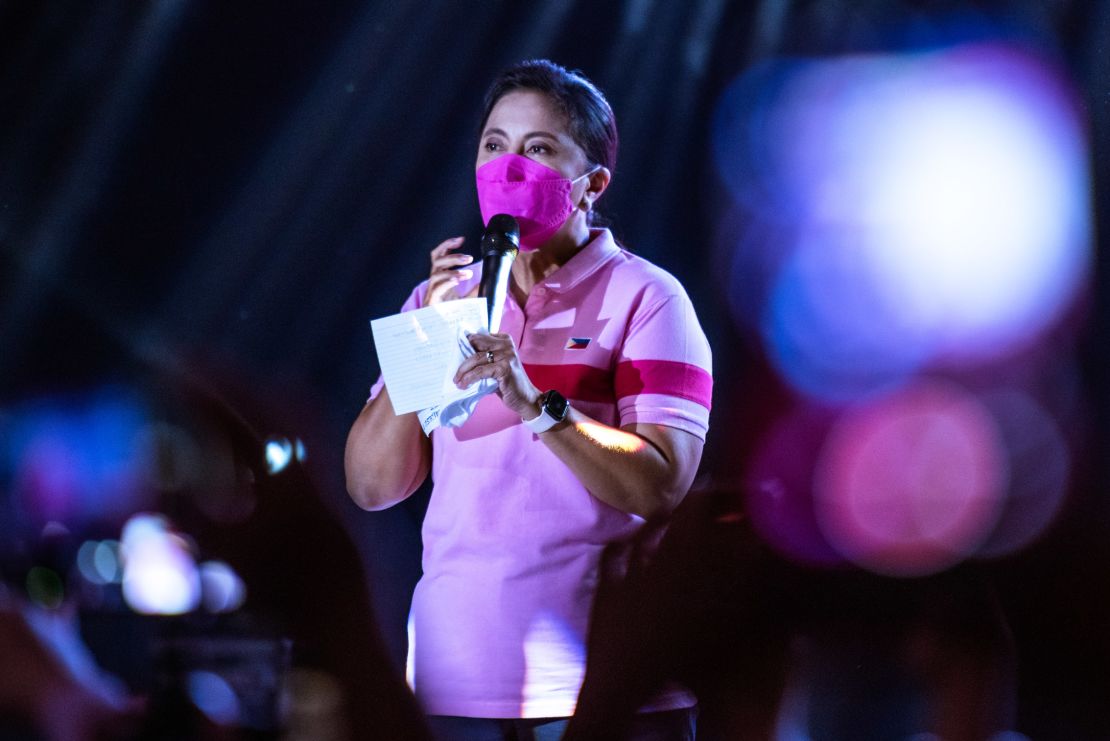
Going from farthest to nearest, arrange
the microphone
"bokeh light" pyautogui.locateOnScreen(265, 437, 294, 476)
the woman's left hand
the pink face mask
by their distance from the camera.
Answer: the pink face mask → the microphone → the woman's left hand → "bokeh light" pyautogui.locateOnScreen(265, 437, 294, 476)

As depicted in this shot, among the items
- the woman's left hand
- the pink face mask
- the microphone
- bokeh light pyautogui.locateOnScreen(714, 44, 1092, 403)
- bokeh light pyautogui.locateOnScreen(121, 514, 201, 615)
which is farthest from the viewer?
bokeh light pyautogui.locateOnScreen(714, 44, 1092, 403)

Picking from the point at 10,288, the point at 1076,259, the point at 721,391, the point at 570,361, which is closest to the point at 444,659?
the point at 570,361

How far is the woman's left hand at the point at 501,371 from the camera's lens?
1348mm

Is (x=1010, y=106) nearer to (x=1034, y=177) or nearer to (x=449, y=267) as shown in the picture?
(x=1034, y=177)

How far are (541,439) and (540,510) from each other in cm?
11

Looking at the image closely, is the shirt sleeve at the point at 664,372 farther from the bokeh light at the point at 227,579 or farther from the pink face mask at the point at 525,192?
the bokeh light at the point at 227,579

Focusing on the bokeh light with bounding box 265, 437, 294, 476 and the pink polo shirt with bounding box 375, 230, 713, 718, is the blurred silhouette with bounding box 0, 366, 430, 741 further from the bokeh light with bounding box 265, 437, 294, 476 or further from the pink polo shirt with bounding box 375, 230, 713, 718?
the pink polo shirt with bounding box 375, 230, 713, 718

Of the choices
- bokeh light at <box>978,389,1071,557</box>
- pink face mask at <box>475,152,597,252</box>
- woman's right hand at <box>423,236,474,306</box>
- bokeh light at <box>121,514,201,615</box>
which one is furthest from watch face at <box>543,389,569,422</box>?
bokeh light at <box>978,389,1071,557</box>

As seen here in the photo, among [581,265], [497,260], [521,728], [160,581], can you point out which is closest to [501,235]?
[497,260]

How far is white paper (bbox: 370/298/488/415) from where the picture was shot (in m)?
1.39

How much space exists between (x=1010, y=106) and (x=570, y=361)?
1577 mm

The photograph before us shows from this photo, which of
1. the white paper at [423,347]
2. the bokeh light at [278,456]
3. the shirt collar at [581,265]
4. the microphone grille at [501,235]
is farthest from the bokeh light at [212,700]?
the shirt collar at [581,265]

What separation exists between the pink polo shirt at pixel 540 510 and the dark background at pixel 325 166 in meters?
0.93

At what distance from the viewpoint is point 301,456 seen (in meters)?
1.03
